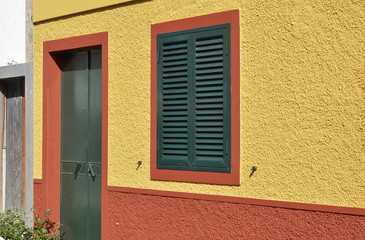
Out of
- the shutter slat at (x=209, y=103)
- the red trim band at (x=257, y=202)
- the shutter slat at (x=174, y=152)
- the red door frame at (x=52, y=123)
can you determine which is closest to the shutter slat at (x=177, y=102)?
the shutter slat at (x=209, y=103)

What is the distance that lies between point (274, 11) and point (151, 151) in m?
1.85

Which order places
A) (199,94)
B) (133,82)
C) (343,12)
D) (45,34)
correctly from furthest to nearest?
(45,34) → (133,82) → (199,94) → (343,12)

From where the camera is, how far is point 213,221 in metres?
4.29

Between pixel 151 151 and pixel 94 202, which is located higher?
pixel 151 151

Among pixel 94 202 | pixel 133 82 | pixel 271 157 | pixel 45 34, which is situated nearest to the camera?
pixel 271 157

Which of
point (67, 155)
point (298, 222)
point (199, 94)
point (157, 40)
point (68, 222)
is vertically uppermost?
point (157, 40)

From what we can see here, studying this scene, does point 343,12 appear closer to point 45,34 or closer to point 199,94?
point 199,94

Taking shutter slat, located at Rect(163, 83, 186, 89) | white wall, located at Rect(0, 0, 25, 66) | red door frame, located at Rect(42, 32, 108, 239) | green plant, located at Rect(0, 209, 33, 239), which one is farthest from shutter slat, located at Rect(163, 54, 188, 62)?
green plant, located at Rect(0, 209, 33, 239)

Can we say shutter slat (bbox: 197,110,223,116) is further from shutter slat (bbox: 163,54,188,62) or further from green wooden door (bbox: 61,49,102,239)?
green wooden door (bbox: 61,49,102,239)

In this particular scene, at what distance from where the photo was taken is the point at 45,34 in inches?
229

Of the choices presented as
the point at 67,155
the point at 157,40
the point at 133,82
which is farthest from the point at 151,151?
the point at 67,155

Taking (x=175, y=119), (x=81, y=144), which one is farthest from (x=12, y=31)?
(x=175, y=119)

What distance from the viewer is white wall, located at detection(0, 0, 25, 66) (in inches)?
238

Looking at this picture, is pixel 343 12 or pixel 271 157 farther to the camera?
pixel 271 157
